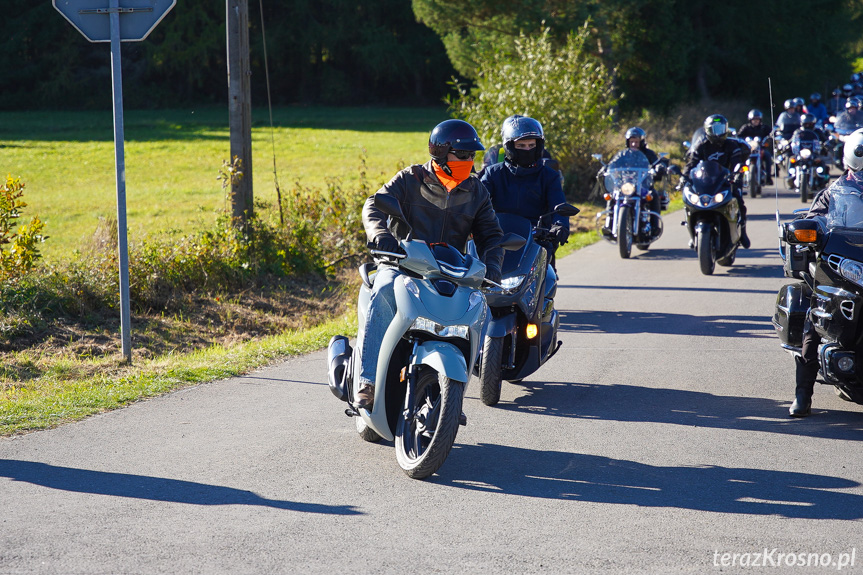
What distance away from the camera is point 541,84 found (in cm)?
1888

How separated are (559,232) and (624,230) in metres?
6.14

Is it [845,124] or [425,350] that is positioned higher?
[845,124]

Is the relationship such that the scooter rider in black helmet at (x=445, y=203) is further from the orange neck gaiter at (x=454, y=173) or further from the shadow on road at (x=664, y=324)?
the shadow on road at (x=664, y=324)

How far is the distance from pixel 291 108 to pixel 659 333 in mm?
52280

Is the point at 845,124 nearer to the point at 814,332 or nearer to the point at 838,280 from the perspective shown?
the point at 814,332

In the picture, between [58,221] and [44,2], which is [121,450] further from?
[44,2]

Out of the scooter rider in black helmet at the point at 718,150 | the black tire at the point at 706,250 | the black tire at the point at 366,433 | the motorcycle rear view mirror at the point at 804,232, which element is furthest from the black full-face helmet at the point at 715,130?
the black tire at the point at 366,433

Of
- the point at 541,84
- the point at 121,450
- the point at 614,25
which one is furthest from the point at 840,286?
the point at 614,25

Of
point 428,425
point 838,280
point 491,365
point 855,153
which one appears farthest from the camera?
point 491,365

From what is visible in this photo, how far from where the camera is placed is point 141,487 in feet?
16.3

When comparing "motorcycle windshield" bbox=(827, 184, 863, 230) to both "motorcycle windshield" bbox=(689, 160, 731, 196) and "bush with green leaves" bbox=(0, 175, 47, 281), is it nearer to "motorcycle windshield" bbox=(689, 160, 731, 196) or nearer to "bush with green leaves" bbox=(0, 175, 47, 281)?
"motorcycle windshield" bbox=(689, 160, 731, 196)

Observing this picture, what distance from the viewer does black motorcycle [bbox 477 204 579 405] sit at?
653 centimetres

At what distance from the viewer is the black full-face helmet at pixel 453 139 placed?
5418mm

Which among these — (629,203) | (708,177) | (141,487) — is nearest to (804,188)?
(629,203)
